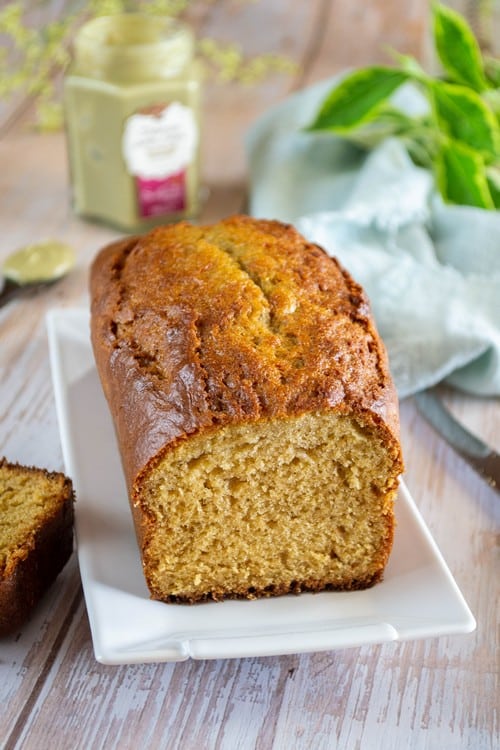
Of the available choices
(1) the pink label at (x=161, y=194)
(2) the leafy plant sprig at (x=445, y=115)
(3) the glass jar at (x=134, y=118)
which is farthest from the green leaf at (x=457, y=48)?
(1) the pink label at (x=161, y=194)

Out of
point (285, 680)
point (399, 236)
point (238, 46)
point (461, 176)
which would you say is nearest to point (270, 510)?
point (285, 680)

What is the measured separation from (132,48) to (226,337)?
152cm

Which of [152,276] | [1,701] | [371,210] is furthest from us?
[371,210]

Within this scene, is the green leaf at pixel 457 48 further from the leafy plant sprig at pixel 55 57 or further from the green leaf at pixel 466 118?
the leafy plant sprig at pixel 55 57

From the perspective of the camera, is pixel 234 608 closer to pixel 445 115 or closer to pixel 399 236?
pixel 399 236

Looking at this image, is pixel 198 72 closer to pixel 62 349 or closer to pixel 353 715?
pixel 62 349

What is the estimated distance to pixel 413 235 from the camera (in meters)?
2.99

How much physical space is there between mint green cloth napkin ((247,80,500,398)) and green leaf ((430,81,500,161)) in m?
0.18

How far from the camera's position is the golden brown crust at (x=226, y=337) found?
173 cm

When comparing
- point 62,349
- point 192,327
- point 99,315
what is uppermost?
point 192,327

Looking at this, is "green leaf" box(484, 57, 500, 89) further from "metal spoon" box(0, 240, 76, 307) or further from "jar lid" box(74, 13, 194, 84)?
"metal spoon" box(0, 240, 76, 307)

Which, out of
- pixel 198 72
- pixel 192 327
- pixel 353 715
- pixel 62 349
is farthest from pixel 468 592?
pixel 198 72

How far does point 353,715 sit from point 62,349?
126cm

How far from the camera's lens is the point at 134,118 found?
121 inches
